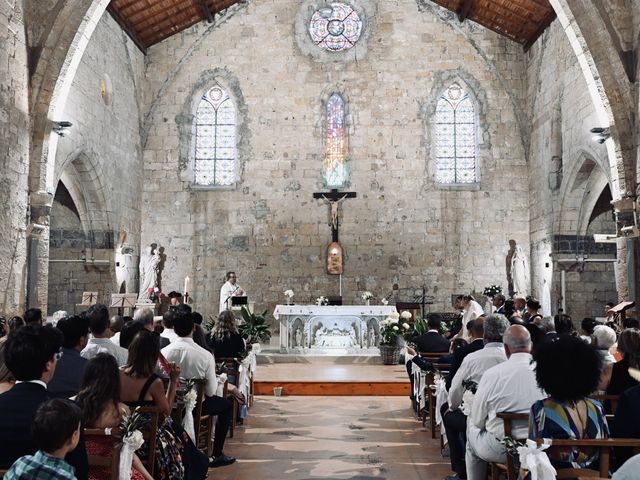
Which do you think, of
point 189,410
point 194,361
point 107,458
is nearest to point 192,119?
point 194,361

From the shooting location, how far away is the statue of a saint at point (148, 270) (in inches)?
610

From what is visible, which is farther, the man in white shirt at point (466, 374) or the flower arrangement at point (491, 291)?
the flower arrangement at point (491, 291)

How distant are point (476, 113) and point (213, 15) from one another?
7.06 m

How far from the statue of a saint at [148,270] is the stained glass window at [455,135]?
289 inches

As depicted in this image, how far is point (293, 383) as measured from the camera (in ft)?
31.6

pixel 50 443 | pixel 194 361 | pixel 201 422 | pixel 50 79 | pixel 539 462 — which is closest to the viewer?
pixel 50 443

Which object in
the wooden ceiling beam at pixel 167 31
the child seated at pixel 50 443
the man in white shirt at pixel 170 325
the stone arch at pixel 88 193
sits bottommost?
the child seated at pixel 50 443

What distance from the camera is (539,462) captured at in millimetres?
2670

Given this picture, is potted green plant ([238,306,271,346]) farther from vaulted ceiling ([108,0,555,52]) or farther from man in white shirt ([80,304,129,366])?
vaulted ceiling ([108,0,555,52])

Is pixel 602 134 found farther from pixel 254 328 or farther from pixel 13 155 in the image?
pixel 13 155

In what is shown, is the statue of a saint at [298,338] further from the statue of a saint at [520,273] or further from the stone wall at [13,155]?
the statue of a saint at [520,273]

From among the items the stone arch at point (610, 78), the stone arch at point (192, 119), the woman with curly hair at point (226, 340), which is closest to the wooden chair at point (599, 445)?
the woman with curly hair at point (226, 340)

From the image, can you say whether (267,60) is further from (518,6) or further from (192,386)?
(192,386)

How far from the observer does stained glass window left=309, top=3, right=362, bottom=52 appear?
17219 mm
